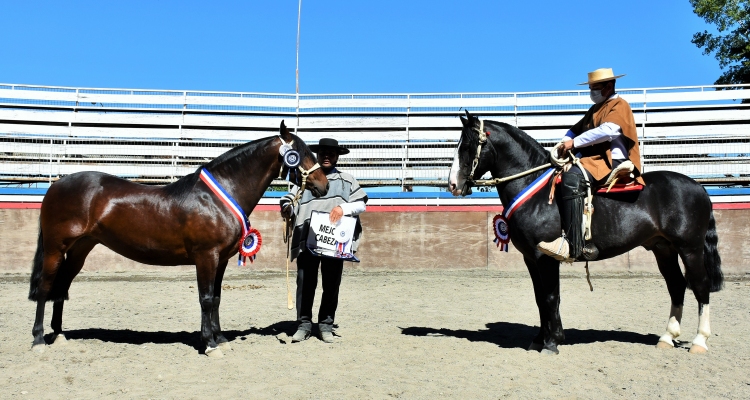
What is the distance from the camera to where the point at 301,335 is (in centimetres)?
604

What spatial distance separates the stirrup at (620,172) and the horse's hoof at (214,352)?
3562 millimetres

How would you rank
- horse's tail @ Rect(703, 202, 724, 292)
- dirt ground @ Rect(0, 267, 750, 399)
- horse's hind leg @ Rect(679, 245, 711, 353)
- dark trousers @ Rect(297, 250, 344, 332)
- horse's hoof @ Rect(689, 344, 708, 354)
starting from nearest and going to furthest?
dirt ground @ Rect(0, 267, 750, 399), horse's hoof @ Rect(689, 344, 708, 354), horse's hind leg @ Rect(679, 245, 711, 353), horse's tail @ Rect(703, 202, 724, 292), dark trousers @ Rect(297, 250, 344, 332)

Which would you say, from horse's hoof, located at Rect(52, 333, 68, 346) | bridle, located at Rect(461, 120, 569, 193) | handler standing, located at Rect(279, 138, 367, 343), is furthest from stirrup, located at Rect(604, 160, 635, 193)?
horse's hoof, located at Rect(52, 333, 68, 346)

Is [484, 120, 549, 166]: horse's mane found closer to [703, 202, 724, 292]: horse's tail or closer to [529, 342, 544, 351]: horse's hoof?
[529, 342, 544, 351]: horse's hoof

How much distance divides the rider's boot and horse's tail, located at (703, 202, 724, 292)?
4.88 ft

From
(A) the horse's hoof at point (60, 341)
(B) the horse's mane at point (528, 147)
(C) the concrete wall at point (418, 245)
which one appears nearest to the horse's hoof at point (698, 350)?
(B) the horse's mane at point (528, 147)

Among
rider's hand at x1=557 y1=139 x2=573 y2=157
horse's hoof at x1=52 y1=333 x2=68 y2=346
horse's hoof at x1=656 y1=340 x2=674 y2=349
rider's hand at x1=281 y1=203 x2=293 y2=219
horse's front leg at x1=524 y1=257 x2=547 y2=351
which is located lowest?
horse's hoof at x1=52 y1=333 x2=68 y2=346

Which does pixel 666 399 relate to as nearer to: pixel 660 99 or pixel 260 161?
pixel 260 161

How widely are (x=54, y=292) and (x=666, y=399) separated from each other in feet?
16.9

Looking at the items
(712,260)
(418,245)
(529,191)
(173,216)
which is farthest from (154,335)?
(418,245)

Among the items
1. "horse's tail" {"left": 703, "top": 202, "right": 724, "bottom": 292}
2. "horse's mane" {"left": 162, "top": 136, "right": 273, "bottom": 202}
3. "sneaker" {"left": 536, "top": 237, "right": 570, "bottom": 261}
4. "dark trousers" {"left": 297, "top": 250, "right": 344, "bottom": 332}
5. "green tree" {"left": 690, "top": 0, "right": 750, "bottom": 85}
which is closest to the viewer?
"sneaker" {"left": 536, "top": 237, "right": 570, "bottom": 261}

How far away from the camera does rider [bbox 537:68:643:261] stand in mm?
5395

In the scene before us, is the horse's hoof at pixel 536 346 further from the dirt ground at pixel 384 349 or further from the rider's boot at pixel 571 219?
the rider's boot at pixel 571 219

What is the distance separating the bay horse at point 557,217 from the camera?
5516 millimetres
